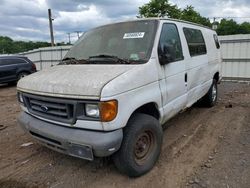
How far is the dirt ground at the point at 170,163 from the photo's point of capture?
10.6 feet

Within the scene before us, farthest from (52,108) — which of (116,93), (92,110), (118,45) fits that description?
(118,45)

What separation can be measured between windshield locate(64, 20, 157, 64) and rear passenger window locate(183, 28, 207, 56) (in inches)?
48.0

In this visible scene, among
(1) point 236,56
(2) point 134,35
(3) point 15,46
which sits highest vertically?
(3) point 15,46

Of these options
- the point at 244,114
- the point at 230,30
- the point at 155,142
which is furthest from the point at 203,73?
the point at 230,30

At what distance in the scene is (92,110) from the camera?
2.78 metres

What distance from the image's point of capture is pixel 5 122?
6180 millimetres

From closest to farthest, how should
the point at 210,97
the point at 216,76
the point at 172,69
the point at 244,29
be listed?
the point at 172,69 < the point at 210,97 < the point at 216,76 < the point at 244,29

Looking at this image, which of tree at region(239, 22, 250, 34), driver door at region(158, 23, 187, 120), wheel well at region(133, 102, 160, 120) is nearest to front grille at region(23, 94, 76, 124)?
wheel well at region(133, 102, 160, 120)

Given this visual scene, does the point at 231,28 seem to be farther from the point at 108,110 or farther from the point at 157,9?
the point at 108,110

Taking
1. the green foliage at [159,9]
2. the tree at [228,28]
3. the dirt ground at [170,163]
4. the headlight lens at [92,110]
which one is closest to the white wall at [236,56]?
the dirt ground at [170,163]

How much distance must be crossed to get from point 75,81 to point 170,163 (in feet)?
6.18

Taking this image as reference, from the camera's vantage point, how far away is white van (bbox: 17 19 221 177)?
277cm

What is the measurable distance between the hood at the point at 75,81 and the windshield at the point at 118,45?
327mm

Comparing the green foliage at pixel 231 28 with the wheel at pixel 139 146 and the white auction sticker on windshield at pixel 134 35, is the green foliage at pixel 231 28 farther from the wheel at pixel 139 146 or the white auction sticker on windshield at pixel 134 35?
the wheel at pixel 139 146
